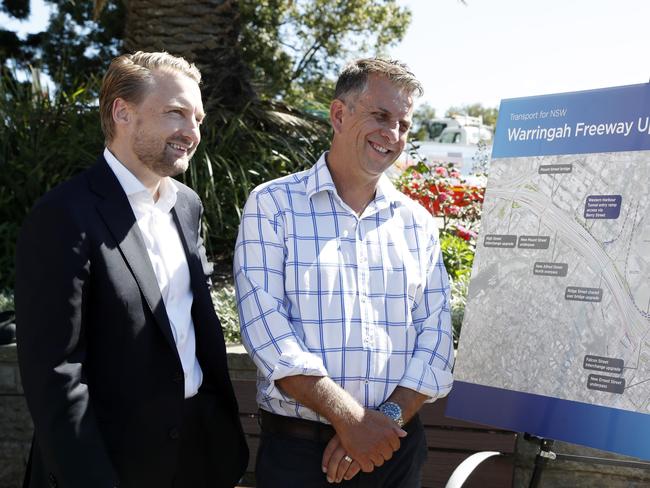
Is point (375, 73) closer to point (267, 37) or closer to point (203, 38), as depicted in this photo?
point (203, 38)

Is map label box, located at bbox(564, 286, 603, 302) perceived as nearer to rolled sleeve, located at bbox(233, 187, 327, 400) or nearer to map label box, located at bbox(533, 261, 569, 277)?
map label box, located at bbox(533, 261, 569, 277)

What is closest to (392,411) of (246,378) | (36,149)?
(246,378)

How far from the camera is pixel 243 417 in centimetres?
411

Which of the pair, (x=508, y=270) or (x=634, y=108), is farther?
(x=508, y=270)

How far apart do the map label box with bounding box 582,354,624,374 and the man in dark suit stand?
1.28 meters

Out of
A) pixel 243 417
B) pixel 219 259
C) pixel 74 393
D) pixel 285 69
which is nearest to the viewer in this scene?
pixel 74 393

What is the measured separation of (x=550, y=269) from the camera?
2885 millimetres

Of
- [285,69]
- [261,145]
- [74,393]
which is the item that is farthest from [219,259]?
[285,69]

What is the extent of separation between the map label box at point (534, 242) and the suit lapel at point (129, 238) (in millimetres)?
1365

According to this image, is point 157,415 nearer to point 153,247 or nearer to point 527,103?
point 153,247

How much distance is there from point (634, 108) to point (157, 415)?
1923 millimetres

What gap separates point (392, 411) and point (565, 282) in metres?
0.79

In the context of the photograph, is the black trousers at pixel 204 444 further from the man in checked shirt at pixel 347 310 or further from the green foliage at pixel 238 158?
the green foliage at pixel 238 158

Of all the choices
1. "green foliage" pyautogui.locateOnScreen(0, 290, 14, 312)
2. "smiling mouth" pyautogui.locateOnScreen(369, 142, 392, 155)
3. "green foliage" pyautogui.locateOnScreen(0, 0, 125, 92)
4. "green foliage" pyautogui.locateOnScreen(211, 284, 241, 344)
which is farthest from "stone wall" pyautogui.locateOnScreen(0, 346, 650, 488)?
"green foliage" pyautogui.locateOnScreen(0, 0, 125, 92)
